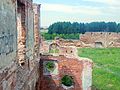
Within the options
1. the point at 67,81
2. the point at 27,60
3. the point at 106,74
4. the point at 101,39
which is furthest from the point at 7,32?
the point at 101,39

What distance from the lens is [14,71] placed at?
773cm

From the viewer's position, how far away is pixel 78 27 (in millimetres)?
66688

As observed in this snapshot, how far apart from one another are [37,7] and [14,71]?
676 centimetres

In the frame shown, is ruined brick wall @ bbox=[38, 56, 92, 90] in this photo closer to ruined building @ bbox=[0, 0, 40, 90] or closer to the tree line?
ruined building @ bbox=[0, 0, 40, 90]

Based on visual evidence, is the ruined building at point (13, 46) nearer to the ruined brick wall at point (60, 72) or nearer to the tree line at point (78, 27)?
the ruined brick wall at point (60, 72)

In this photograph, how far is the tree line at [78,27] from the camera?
6059 centimetres

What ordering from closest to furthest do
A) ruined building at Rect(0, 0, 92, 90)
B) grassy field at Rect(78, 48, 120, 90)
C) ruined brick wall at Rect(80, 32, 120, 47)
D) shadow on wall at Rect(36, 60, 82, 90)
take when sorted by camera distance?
ruined building at Rect(0, 0, 92, 90) → shadow on wall at Rect(36, 60, 82, 90) → grassy field at Rect(78, 48, 120, 90) → ruined brick wall at Rect(80, 32, 120, 47)

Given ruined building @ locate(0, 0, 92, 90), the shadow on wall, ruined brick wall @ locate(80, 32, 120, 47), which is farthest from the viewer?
ruined brick wall @ locate(80, 32, 120, 47)

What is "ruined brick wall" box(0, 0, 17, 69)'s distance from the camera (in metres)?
6.49

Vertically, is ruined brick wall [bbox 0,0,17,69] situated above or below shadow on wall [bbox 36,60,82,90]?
above

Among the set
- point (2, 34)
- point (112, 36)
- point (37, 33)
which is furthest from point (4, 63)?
point (112, 36)

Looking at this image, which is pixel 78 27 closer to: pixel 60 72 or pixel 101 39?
pixel 101 39

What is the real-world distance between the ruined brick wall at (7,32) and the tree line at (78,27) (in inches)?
2021

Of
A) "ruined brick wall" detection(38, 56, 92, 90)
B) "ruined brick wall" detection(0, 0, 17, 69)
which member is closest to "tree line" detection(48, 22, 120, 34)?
"ruined brick wall" detection(38, 56, 92, 90)
